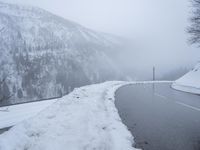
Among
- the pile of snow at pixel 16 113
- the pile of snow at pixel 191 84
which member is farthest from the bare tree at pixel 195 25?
the pile of snow at pixel 16 113

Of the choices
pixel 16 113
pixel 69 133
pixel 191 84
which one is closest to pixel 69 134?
pixel 69 133

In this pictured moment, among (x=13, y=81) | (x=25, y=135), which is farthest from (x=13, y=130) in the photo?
(x=13, y=81)

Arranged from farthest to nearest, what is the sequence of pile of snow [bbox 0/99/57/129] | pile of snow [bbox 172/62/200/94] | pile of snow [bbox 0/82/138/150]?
pile of snow [bbox 172/62/200/94] → pile of snow [bbox 0/99/57/129] → pile of snow [bbox 0/82/138/150]

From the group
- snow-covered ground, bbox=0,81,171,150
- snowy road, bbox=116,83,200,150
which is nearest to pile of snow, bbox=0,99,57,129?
snow-covered ground, bbox=0,81,171,150

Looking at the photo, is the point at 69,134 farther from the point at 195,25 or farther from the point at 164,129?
the point at 195,25

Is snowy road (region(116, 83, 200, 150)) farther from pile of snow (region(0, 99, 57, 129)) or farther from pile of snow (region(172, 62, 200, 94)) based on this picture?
pile of snow (region(172, 62, 200, 94))

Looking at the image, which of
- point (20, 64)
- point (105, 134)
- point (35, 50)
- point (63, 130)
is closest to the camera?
point (105, 134)

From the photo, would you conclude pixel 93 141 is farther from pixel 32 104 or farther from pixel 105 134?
pixel 32 104

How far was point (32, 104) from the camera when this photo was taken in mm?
12977

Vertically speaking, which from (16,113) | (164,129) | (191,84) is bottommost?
(191,84)

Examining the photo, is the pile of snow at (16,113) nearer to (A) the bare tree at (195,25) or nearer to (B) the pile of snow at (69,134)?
(B) the pile of snow at (69,134)

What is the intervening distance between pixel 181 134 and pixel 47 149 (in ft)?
11.7

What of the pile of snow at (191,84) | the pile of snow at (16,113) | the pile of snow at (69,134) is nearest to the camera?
the pile of snow at (69,134)

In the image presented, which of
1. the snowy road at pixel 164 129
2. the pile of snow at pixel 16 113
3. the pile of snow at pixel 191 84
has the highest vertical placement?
the snowy road at pixel 164 129
